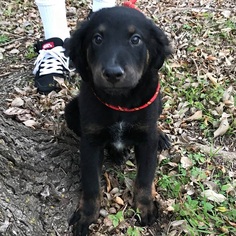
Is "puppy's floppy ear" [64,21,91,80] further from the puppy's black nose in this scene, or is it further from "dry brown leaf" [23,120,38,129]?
"dry brown leaf" [23,120,38,129]

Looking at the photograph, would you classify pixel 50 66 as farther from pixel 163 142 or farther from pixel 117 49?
pixel 117 49

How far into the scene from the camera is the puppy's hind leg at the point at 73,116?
9.91ft

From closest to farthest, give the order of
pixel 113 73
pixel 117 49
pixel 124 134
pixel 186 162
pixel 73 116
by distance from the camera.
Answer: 1. pixel 113 73
2. pixel 117 49
3. pixel 124 134
4. pixel 73 116
5. pixel 186 162

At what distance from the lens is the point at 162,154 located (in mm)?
3268

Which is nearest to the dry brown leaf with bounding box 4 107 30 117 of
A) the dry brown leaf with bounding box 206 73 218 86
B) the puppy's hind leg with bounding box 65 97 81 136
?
the puppy's hind leg with bounding box 65 97 81 136

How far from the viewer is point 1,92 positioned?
12.3 ft

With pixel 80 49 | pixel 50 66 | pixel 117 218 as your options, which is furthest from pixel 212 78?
pixel 117 218

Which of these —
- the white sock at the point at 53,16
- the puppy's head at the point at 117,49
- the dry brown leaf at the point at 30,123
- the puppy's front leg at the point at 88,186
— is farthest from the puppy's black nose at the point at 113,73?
the white sock at the point at 53,16

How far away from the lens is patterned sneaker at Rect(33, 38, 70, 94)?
12.3ft

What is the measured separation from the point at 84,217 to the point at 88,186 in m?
0.19

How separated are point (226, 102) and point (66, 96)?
136cm

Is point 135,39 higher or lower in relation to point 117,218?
higher

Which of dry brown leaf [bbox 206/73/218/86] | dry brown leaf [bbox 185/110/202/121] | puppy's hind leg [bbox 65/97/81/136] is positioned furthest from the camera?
dry brown leaf [bbox 206/73/218/86]

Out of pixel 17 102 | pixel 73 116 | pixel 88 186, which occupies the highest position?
pixel 73 116
